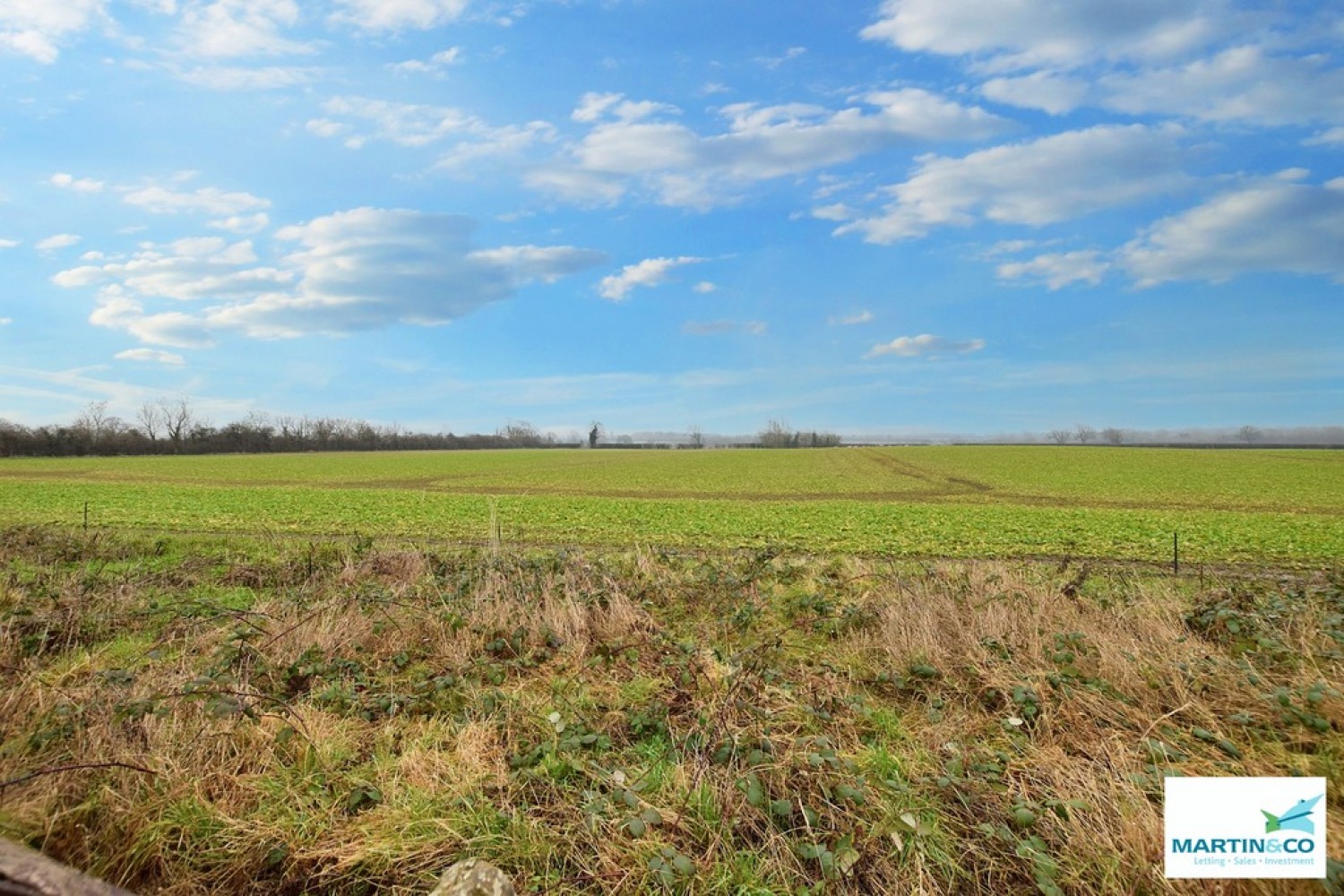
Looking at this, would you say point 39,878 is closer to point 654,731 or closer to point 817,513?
point 654,731

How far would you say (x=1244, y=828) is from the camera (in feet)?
13.4

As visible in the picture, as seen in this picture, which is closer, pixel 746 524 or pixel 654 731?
pixel 654 731

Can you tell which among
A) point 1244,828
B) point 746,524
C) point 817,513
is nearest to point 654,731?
point 1244,828

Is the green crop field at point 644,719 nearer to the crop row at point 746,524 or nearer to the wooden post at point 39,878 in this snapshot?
the wooden post at point 39,878

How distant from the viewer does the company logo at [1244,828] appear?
12.4 feet

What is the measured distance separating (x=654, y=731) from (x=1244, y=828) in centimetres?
392

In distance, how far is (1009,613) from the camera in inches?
317

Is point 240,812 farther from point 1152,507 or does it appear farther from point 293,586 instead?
point 1152,507

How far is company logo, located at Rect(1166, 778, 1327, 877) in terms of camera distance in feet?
12.4

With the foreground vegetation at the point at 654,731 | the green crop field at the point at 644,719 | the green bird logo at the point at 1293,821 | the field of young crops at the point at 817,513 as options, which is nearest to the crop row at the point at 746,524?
the field of young crops at the point at 817,513

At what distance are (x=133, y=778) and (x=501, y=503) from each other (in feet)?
99.5

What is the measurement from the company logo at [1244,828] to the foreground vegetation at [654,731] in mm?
127

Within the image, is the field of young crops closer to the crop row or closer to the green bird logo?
the crop row

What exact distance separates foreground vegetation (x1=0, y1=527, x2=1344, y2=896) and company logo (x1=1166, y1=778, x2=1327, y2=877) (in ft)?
0.42
